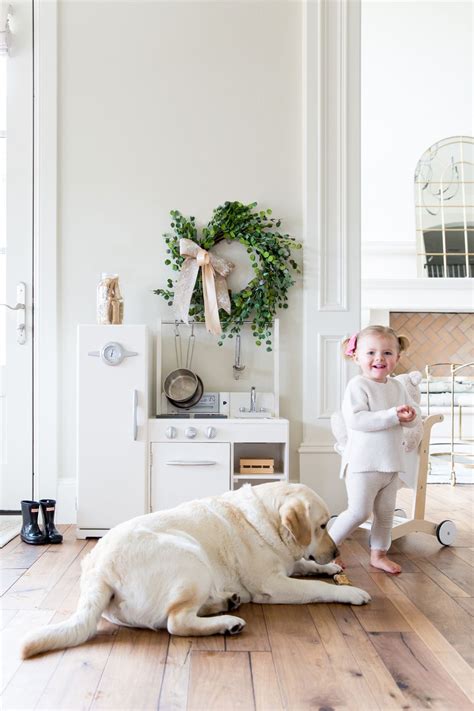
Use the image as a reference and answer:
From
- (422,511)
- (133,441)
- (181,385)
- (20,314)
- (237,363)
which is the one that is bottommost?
(422,511)

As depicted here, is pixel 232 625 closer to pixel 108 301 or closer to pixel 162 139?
pixel 108 301

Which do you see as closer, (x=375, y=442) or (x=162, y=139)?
(x=375, y=442)

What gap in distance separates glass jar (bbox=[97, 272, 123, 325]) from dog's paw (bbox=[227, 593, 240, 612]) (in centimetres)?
166

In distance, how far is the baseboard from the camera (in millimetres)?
3627

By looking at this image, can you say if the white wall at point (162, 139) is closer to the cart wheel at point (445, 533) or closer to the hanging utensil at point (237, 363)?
the hanging utensil at point (237, 363)

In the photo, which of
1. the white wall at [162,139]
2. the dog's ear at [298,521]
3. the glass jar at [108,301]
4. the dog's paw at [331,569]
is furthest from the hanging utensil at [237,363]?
the dog's ear at [298,521]

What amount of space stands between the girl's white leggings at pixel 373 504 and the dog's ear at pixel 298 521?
2.04 ft

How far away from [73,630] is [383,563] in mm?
1375

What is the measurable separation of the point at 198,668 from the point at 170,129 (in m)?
2.79

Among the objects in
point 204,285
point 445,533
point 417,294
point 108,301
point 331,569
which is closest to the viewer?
point 331,569

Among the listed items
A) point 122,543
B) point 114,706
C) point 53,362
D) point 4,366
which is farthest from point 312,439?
point 114,706

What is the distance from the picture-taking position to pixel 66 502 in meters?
3.63

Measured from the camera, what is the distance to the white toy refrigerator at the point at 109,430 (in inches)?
129

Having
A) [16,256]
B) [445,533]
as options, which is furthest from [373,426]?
[16,256]
